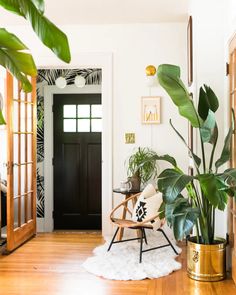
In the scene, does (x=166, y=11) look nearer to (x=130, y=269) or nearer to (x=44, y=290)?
(x=130, y=269)

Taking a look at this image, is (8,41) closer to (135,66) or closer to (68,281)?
(68,281)

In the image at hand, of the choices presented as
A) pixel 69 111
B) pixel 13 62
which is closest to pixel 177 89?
pixel 13 62

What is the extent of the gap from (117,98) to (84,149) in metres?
1.36

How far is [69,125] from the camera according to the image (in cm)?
638

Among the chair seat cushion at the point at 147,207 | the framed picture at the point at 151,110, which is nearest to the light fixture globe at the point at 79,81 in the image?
the framed picture at the point at 151,110

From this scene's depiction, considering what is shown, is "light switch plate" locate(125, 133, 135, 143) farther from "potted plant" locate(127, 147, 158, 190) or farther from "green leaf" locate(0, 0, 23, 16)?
"green leaf" locate(0, 0, 23, 16)

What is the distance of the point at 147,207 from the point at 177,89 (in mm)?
1423

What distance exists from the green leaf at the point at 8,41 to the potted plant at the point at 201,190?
2.07 meters

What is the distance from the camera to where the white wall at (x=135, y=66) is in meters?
5.24

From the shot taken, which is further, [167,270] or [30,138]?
[30,138]

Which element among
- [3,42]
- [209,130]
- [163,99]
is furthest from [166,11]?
[3,42]

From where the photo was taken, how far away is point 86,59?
5328 millimetres

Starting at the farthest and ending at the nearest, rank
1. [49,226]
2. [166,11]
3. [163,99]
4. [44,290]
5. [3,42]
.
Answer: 1. [49,226]
2. [163,99]
3. [166,11]
4. [44,290]
5. [3,42]

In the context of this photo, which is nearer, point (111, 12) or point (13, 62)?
point (13, 62)
